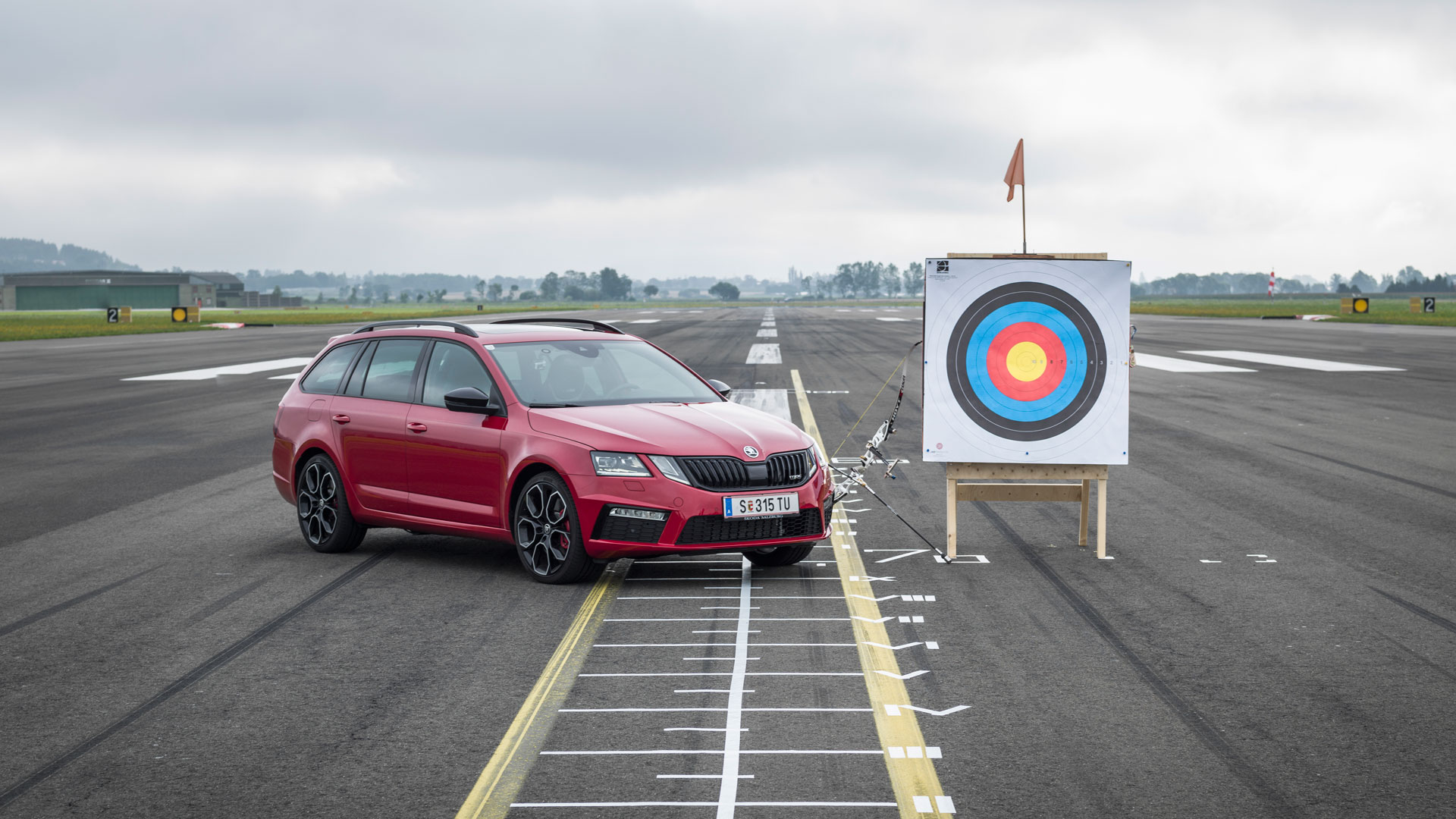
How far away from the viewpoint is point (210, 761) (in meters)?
5.04

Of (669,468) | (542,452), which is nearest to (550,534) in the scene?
(542,452)

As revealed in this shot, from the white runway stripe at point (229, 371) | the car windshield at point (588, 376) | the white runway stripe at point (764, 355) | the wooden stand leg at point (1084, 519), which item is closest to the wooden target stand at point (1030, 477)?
the wooden stand leg at point (1084, 519)

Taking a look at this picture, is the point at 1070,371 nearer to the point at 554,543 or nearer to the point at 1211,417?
the point at 554,543

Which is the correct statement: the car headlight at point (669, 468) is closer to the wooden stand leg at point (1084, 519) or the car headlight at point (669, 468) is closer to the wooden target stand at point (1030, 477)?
the wooden target stand at point (1030, 477)

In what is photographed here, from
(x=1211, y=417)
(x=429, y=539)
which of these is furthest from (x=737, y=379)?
(x=429, y=539)

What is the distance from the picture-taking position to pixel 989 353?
9.72m

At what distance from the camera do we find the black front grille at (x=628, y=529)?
310 inches

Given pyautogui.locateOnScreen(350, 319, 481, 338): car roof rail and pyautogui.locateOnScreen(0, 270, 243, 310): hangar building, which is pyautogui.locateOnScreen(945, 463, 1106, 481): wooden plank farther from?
pyautogui.locateOnScreen(0, 270, 243, 310): hangar building

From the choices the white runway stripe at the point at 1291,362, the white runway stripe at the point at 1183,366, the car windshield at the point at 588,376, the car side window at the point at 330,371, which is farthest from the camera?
the white runway stripe at the point at 1291,362

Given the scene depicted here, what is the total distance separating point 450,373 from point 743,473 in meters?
2.37

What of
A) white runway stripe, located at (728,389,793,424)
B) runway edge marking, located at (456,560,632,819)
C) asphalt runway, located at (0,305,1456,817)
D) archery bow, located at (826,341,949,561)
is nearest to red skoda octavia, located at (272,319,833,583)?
asphalt runway, located at (0,305,1456,817)

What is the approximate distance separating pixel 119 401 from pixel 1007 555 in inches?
714

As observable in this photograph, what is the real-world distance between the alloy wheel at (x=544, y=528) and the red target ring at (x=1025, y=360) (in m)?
3.41

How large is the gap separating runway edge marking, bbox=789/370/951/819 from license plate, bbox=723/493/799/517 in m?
0.60
